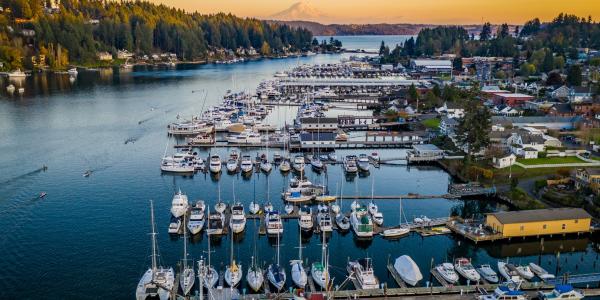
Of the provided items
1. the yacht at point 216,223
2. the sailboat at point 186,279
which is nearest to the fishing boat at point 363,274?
the sailboat at point 186,279

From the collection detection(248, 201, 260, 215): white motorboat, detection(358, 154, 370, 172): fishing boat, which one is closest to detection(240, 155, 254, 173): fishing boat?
detection(358, 154, 370, 172): fishing boat

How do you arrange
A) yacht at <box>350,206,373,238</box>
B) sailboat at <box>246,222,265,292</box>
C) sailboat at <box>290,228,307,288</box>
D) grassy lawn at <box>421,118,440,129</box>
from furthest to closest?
grassy lawn at <box>421,118,440,129</box>
yacht at <box>350,206,373,238</box>
sailboat at <box>290,228,307,288</box>
sailboat at <box>246,222,265,292</box>

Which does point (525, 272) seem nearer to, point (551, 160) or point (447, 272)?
point (447, 272)

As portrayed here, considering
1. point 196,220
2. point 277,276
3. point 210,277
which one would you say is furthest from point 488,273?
point 196,220

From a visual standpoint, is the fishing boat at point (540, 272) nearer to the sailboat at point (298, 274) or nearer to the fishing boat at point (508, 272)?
the fishing boat at point (508, 272)

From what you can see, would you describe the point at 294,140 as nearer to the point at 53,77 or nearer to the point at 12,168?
the point at 12,168

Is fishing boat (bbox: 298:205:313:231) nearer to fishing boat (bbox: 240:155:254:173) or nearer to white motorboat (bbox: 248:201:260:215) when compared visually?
white motorboat (bbox: 248:201:260:215)
